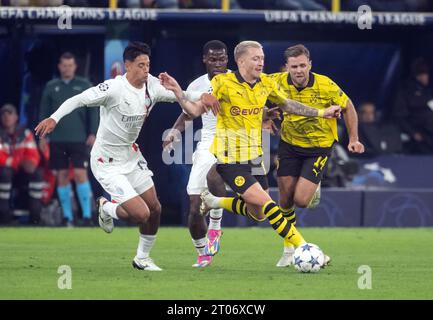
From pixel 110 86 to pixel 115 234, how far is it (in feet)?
19.8

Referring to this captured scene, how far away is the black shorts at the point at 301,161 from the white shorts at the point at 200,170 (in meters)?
0.76

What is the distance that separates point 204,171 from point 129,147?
4.01ft

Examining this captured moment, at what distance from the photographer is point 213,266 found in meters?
12.9

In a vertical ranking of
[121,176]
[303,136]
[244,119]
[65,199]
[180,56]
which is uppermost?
[180,56]

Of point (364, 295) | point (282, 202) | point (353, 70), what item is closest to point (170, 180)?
point (353, 70)

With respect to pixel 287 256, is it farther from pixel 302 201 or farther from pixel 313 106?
pixel 313 106

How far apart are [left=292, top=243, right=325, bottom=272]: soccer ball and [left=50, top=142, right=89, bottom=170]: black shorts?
775cm

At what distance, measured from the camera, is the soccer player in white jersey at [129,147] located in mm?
12172

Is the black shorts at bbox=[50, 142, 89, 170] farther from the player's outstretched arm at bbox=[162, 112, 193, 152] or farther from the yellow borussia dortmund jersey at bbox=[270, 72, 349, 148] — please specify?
the yellow borussia dortmund jersey at bbox=[270, 72, 349, 148]

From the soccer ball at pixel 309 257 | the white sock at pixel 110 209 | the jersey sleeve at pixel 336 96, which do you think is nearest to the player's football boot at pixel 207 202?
the white sock at pixel 110 209

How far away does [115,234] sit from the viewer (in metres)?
18.0

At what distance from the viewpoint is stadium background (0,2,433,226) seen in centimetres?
1962

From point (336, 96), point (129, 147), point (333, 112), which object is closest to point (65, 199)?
point (129, 147)

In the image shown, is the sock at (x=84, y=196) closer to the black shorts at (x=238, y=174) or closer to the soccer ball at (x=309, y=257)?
the black shorts at (x=238, y=174)
